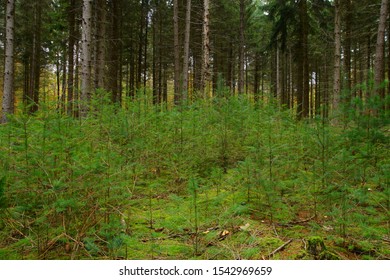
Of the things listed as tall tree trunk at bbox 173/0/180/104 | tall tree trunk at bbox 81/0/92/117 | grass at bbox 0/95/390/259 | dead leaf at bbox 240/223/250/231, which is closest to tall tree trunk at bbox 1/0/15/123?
tall tree trunk at bbox 81/0/92/117

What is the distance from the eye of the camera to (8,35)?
8.91 metres

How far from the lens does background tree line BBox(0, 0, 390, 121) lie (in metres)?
8.88

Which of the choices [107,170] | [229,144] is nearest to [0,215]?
[107,170]

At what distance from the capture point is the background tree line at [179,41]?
888 centimetres

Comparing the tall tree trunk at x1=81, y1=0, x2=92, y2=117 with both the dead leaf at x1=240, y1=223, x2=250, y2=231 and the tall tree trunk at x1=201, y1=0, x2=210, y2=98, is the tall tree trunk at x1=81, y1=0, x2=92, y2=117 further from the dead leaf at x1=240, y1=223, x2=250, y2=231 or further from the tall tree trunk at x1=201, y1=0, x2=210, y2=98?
the dead leaf at x1=240, y1=223, x2=250, y2=231

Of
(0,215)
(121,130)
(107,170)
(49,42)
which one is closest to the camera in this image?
(0,215)

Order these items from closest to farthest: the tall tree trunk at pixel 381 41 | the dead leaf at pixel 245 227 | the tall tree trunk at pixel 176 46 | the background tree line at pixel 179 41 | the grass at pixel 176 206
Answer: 1. the grass at pixel 176 206
2. the dead leaf at pixel 245 227
3. the background tree line at pixel 179 41
4. the tall tree trunk at pixel 381 41
5. the tall tree trunk at pixel 176 46

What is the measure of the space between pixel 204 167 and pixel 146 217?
5.76ft

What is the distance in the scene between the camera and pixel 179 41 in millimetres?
21891

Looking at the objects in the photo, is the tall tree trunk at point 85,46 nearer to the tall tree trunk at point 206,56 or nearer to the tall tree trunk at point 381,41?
the tall tree trunk at point 206,56

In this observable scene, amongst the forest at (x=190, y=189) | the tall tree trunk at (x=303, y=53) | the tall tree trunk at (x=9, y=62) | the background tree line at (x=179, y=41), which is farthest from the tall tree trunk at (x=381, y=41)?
the tall tree trunk at (x=9, y=62)
